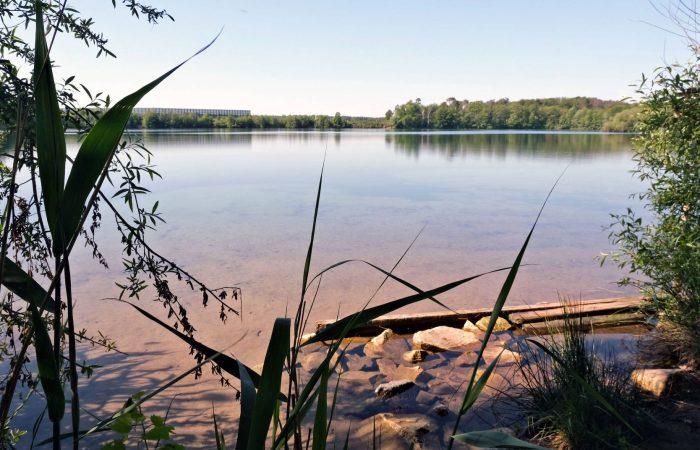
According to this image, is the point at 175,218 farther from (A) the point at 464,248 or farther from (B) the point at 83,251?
(A) the point at 464,248

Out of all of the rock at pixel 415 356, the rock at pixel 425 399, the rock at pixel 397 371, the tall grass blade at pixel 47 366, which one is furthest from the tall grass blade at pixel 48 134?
the rock at pixel 415 356

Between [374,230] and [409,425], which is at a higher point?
[374,230]

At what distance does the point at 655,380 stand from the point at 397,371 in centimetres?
192

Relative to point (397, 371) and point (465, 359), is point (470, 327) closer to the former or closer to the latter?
point (465, 359)

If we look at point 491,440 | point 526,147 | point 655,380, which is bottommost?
point 655,380

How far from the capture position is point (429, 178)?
695 inches

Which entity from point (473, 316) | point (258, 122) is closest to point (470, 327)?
point (473, 316)

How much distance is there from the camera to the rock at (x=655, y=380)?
3244 mm

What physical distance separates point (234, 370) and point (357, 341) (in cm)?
438

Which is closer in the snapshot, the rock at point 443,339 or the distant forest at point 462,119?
the rock at point 443,339

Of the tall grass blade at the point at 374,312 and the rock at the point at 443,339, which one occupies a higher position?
Answer: the tall grass blade at the point at 374,312

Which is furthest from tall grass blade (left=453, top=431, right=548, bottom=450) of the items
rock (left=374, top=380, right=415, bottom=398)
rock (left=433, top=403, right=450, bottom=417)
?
rock (left=374, top=380, right=415, bottom=398)

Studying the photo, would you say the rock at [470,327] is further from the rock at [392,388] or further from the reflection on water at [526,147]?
the reflection on water at [526,147]

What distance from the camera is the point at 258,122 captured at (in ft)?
227
